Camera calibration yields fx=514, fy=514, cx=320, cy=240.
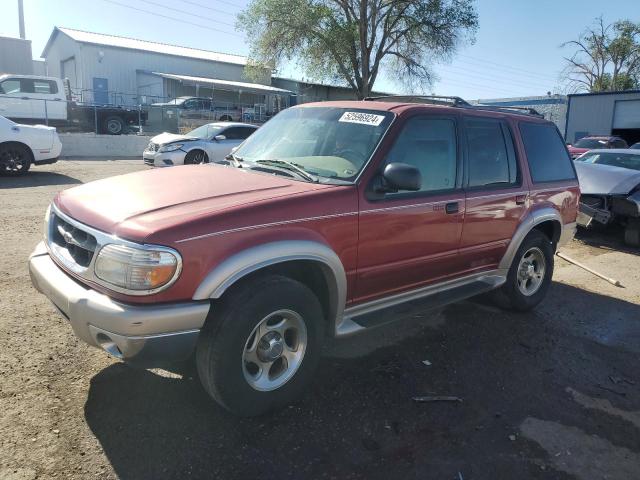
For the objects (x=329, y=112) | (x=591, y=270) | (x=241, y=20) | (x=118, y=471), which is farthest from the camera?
(x=241, y=20)

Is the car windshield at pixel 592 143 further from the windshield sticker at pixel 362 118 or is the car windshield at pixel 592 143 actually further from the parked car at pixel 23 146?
the windshield sticker at pixel 362 118

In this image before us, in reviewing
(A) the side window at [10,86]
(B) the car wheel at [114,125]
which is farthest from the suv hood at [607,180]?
(B) the car wheel at [114,125]

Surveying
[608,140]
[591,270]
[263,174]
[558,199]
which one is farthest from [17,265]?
[608,140]

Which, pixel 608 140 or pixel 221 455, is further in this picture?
pixel 608 140

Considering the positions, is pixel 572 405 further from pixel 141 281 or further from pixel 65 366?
pixel 65 366

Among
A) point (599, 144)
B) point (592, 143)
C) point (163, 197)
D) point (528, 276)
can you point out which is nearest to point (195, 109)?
point (592, 143)

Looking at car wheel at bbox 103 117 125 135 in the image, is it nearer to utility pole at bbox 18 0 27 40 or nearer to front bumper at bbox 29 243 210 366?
front bumper at bbox 29 243 210 366

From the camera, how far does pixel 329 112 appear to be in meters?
4.07

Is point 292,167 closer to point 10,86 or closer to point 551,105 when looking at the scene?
point 10,86

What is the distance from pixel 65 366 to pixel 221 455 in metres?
1.46

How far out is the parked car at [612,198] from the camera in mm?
8220

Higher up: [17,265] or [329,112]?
[329,112]

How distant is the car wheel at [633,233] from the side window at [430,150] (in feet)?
19.2

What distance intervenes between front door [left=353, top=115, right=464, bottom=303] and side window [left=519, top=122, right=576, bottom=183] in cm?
119
